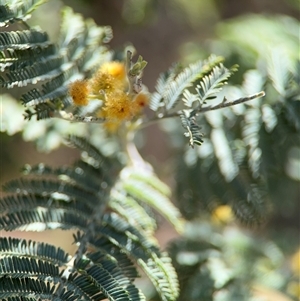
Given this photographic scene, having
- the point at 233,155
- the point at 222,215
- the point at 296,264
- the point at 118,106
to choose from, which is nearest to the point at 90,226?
the point at 118,106

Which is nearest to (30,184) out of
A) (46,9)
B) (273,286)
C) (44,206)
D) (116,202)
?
(44,206)

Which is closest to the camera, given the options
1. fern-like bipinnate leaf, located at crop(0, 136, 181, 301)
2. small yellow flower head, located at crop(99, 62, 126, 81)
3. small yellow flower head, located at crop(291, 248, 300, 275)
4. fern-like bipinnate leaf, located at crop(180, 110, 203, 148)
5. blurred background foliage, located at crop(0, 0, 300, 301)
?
fern-like bipinnate leaf, located at crop(180, 110, 203, 148)

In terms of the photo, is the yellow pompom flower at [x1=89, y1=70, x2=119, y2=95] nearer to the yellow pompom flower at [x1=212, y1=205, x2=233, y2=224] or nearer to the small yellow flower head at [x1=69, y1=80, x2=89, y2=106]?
the small yellow flower head at [x1=69, y1=80, x2=89, y2=106]

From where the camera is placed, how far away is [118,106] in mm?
963

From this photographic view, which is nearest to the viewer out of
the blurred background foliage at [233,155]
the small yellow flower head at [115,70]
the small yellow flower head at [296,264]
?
the small yellow flower head at [115,70]

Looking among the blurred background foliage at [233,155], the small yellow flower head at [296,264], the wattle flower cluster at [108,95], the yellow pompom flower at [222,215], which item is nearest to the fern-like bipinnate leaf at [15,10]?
the wattle flower cluster at [108,95]

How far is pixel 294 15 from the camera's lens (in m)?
2.45

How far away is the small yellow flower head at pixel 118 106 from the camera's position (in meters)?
0.96

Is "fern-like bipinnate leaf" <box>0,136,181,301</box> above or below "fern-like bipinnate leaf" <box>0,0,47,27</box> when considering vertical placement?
below

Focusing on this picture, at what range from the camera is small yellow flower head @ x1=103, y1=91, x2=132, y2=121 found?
3.16 ft

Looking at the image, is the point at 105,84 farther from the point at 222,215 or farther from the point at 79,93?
the point at 222,215

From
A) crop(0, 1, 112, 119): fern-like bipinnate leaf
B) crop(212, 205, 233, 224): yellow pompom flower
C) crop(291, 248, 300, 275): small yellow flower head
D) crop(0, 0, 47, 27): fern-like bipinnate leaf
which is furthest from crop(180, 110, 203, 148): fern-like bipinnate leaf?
crop(291, 248, 300, 275): small yellow flower head

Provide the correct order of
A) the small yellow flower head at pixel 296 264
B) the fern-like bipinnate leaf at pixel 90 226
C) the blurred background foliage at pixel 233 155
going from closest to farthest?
1. the fern-like bipinnate leaf at pixel 90 226
2. the blurred background foliage at pixel 233 155
3. the small yellow flower head at pixel 296 264

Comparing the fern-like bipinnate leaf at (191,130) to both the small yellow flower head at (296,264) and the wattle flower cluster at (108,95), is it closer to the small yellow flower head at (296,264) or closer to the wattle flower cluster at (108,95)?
the wattle flower cluster at (108,95)
